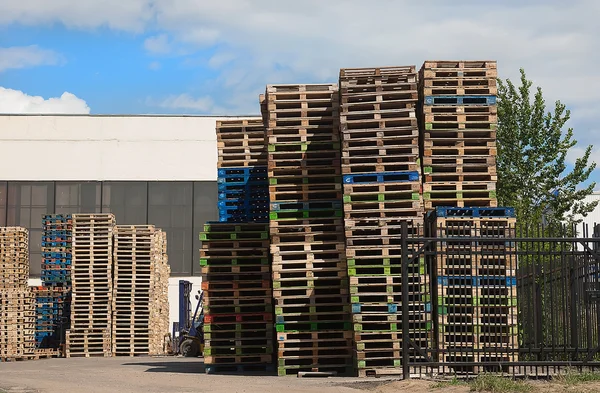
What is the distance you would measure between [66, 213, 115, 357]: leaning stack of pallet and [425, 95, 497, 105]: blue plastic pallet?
17495 mm

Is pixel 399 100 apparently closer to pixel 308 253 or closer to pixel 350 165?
pixel 350 165

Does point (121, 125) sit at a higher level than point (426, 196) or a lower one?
higher

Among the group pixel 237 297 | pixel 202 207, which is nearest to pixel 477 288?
pixel 237 297

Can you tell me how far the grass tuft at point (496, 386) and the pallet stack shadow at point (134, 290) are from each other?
2141 cm

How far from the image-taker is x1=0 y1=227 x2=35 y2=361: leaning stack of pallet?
33062 millimetres

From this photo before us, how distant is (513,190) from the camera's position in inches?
1495

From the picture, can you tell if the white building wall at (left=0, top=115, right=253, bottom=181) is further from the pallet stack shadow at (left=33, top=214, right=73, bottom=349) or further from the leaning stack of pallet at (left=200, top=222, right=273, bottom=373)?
the leaning stack of pallet at (left=200, top=222, right=273, bottom=373)

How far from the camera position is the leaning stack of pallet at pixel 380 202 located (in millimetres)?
17562

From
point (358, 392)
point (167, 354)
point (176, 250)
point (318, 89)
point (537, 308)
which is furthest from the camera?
point (176, 250)

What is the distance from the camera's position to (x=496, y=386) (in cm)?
1340

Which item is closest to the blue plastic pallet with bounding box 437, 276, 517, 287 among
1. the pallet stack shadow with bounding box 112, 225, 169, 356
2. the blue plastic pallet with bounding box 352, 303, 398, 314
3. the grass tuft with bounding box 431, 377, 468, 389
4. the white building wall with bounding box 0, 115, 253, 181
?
the blue plastic pallet with bounding box 352, 303, 398, 314

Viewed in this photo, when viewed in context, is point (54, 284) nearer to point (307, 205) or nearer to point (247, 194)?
point (247, 194)

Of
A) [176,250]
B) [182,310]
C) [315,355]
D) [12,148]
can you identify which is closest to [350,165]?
[315,355]

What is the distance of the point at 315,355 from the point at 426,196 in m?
3.86
